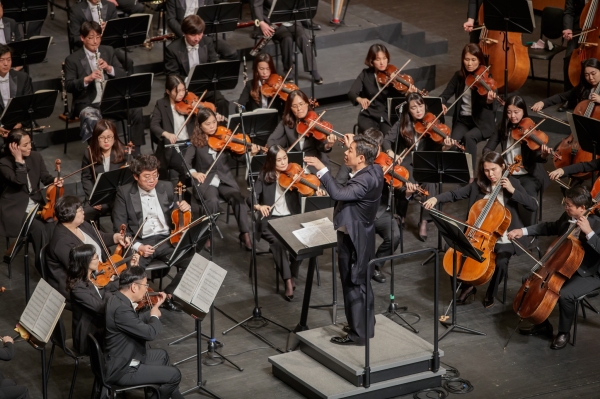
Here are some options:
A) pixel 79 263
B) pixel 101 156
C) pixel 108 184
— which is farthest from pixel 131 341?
pixel 101 156

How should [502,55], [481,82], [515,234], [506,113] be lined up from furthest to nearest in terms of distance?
1. [502,55]
2. [481,82]
3. [506,113]
4. [515,234]

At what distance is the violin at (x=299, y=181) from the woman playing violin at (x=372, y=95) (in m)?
1.68

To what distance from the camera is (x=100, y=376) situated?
6.09m

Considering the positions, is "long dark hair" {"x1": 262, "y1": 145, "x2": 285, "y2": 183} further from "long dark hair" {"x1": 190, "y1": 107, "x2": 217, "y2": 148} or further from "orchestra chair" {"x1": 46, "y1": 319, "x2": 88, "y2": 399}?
"orchestra chair" {"x1": 46, "y1": 319, "x2": 88, "y2": 399}

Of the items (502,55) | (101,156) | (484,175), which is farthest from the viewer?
(502,55)

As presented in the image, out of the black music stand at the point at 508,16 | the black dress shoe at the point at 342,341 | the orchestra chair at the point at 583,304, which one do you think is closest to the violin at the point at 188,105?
the black music stand at the point at 508,16

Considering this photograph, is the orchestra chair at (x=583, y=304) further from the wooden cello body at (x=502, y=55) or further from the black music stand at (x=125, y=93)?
the black music stand at (x=125, y=93)

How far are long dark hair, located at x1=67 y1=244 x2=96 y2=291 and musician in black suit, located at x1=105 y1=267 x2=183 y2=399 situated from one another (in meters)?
0.42

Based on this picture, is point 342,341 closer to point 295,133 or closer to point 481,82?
point 295,133

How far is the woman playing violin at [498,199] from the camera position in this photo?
7.64m

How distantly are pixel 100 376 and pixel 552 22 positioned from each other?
7.04 m

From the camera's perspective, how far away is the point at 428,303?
7.84 meters

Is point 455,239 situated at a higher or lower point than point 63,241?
higher

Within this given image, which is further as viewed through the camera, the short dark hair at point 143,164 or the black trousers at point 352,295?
the short dark hair at point 143,164
